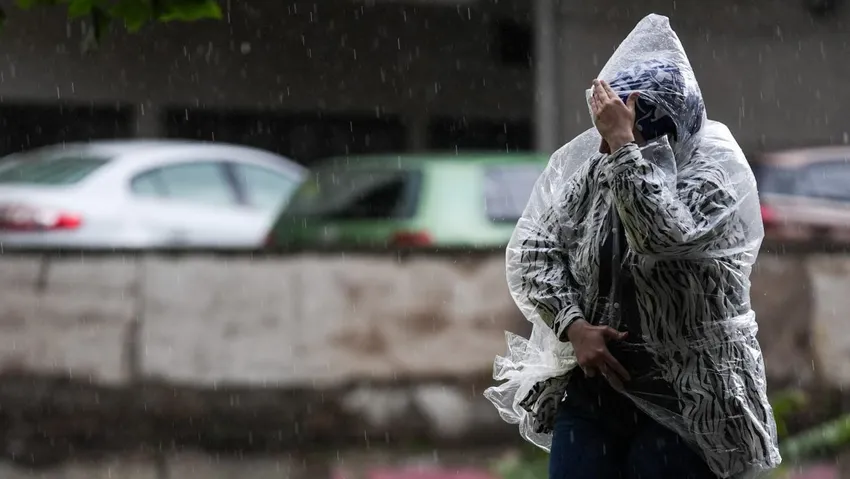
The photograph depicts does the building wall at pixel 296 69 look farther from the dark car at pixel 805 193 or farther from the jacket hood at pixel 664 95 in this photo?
the jacket hood at pixel 664 95

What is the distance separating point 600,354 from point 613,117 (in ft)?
1.69

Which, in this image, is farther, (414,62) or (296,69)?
(414,62)

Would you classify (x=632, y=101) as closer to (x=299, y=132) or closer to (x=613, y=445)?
(x=613, y=445)

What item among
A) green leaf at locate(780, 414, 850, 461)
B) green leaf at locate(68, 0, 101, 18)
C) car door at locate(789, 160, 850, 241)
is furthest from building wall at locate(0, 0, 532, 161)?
green leaf at locate(68, 0, 101, 18)

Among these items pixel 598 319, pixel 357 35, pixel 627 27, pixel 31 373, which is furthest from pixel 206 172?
pixel 598 319

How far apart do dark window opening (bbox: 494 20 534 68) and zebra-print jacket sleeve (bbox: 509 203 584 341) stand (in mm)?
15009

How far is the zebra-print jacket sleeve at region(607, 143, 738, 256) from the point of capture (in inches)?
104

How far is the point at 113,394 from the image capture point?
23.3ft

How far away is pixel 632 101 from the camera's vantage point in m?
2.81

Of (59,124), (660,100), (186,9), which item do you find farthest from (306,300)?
(59,124)

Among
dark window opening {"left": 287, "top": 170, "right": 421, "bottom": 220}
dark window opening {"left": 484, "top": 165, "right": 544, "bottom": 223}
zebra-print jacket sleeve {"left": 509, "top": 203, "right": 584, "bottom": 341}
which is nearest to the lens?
zebra-print jacket sleeve {"left": 509, "top": 203, "right": 584, "bottom": 341}

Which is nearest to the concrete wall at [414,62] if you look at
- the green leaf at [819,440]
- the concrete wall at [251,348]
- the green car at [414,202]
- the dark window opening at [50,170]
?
the dark window opening at [50,170]

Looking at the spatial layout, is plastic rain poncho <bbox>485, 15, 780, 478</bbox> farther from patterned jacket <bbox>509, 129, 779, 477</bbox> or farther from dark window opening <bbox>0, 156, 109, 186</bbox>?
dark window opening <bbox>0, 156, 109, 186</bbox>

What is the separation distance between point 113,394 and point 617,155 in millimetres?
4983
